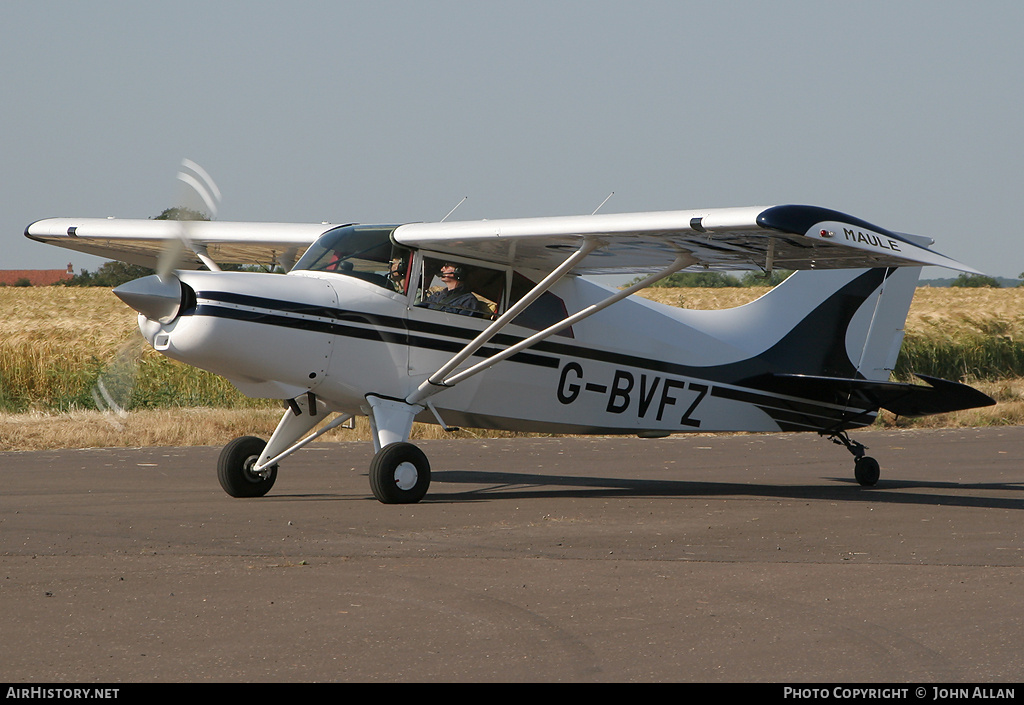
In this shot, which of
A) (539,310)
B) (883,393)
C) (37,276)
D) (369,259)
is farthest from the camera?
(37,276)

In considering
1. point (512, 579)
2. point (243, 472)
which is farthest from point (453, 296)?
point (512, 579)

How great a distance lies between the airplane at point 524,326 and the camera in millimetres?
8875

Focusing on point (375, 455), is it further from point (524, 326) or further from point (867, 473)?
point (867, 473)

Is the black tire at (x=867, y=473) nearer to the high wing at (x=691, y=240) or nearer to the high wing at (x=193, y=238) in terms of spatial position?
the high wing at (x=691, y=240)

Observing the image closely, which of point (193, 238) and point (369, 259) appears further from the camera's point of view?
point (193, 238)

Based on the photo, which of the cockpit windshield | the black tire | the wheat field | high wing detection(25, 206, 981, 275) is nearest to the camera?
high wing detection(25, 206, 981, 275)

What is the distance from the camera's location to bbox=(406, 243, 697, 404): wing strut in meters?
9.59

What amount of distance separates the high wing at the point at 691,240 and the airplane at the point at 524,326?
0.06ft

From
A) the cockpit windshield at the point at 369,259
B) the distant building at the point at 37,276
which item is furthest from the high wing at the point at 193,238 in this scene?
the distant building at the point at 37,276

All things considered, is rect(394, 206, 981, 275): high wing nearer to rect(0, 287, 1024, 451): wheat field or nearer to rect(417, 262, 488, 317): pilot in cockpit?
rect(417, 262, 488, 317): pilot in cockpit

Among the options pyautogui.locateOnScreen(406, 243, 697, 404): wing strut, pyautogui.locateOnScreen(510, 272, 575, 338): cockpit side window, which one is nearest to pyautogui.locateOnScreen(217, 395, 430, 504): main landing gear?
pyautogui.locateOnScreen(406, 243, 697, 404): wing strut

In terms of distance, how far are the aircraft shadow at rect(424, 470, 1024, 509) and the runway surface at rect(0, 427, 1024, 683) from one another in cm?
6

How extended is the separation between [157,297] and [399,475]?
256cm

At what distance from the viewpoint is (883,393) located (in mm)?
11320
